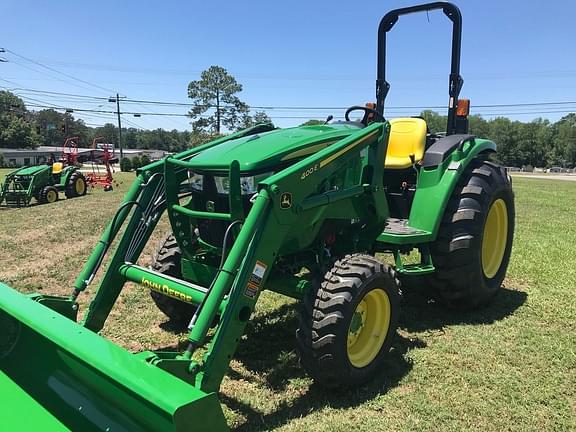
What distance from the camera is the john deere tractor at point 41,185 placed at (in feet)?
50.6

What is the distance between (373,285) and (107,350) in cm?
179

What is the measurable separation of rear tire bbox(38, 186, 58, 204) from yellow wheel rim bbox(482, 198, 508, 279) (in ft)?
48.8

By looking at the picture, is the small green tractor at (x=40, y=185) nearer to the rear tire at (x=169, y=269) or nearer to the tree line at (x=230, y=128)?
the rear tire at (x=169, y=269)

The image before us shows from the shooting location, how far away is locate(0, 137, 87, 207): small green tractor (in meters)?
15.4

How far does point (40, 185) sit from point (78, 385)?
1536 centimetres

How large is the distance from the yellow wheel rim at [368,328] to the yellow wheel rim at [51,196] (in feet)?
50.3

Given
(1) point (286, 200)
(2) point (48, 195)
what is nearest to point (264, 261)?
(1) point (286, 200)

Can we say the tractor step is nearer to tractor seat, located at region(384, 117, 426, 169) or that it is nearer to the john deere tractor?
tractor seat, located at region(384, 117, 426, 169)

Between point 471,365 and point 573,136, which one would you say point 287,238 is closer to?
point 471,365

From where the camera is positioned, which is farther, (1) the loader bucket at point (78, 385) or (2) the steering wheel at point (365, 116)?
(2) the steering wheel at point (365, 116)

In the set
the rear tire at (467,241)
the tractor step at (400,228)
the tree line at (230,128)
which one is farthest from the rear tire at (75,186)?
the tree line at (230,128)

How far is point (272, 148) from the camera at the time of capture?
138 inches

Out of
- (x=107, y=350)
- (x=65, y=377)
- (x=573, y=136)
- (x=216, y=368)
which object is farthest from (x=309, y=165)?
(x=573, y=136)

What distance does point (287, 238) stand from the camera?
3367 millimetres
